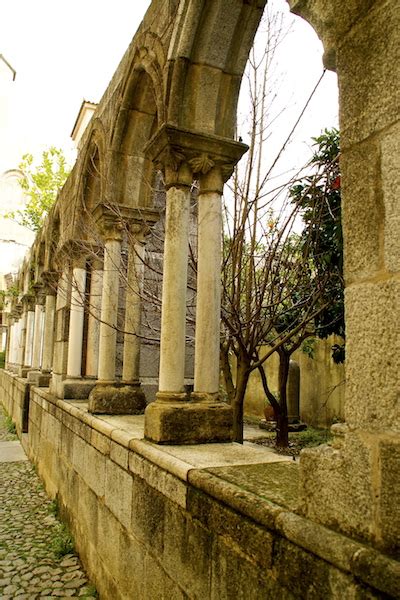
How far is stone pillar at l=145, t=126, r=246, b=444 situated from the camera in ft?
9.25

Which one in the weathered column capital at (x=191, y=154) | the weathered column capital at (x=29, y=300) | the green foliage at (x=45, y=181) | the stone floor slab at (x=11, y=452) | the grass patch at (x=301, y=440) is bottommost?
the stone floor slab at (x=11, y=452)

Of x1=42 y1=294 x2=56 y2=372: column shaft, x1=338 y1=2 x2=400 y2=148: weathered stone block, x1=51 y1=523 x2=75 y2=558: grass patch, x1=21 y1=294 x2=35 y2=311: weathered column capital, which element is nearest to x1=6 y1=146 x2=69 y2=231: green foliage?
x1=21 y1=294 x2=35 y2=311: weathered column capital

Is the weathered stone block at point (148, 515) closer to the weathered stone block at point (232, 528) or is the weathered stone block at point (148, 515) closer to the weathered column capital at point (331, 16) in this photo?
the weathered stone block at point (232, 528)

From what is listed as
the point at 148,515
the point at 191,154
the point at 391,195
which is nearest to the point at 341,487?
the point at 391,195

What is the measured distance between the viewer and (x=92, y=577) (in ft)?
10.6

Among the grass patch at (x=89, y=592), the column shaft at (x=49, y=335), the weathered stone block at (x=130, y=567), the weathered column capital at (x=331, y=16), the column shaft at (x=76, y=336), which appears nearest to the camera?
the weathered column capital at (x=331, y=16)

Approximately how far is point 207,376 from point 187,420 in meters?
0.31

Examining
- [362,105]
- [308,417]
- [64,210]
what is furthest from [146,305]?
[362,105]

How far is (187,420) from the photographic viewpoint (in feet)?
9.02

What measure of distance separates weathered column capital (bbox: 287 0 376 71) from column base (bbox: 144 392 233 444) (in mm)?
1903

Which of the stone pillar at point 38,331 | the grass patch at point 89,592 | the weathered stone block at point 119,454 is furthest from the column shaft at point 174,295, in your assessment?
the stone pillar at point 38,331

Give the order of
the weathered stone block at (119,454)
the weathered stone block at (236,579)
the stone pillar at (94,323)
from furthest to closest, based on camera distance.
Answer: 1. the stone pillar at (94,323)
2. the weathered stone block at (119,454)
3. the weathered stone block at (236,579)

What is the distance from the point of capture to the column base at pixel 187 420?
269 cm

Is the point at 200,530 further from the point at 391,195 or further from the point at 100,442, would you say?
the point at 100,442
